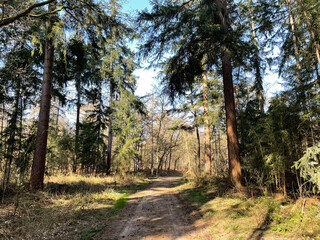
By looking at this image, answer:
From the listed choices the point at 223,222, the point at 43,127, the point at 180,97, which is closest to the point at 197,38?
the point at 180,97

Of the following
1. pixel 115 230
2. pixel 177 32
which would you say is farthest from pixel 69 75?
pixel 115 230

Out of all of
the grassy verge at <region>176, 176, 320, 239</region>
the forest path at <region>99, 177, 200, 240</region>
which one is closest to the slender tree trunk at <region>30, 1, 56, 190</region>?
the forest path at <region>99, 177, 200, 240</region>

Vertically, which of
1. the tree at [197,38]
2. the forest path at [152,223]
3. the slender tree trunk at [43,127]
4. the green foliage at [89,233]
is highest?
the tree at [197,38]

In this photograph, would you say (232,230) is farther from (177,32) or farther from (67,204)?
(177,32)

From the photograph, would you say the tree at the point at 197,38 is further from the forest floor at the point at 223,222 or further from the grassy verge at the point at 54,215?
the grassy verge at the point at 54,215

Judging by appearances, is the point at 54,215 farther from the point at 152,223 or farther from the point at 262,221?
the point at 262,221

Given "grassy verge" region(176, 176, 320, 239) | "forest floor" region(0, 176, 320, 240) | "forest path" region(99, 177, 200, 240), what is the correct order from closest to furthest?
"grassy verge" region(176, 176, 320, 239) < "forest floor" region(0, 176, 320, 240) < "forest path" region(99, 177, 200, 240)

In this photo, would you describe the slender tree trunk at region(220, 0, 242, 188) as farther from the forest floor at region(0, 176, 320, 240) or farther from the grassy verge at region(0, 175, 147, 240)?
the grassy verge at region(0, 175, 147, 240)

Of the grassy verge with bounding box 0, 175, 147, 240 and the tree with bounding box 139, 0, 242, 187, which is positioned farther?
the tree with bounding box 139, 0, 242, 187

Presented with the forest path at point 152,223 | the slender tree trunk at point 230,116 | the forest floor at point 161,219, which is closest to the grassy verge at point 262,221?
the forest floor at point 161,219

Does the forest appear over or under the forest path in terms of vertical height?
over

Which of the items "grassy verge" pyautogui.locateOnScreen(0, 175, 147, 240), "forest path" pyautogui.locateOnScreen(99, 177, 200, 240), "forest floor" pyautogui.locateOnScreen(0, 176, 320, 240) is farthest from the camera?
"forest path" pyautogui.locateOnScreen(99, 177, 200, 240)

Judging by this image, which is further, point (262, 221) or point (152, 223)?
point (152, 223)

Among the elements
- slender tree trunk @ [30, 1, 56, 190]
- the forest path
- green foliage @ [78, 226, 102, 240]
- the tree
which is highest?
the tree
